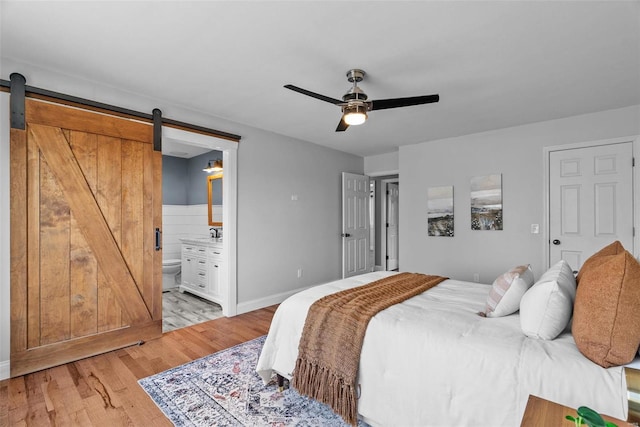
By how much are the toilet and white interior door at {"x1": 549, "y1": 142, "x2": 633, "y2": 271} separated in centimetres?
555

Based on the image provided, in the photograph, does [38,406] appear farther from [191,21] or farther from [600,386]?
[600,386]

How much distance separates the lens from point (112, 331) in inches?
117

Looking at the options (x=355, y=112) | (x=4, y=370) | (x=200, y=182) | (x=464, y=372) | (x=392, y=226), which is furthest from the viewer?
(x=392, y=226)

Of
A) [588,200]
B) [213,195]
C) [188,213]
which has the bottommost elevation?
[188,213]

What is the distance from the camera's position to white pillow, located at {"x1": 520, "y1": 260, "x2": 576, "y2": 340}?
4.99 ft

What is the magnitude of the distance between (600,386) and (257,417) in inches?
70.5

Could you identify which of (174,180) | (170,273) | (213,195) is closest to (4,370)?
(170,273)

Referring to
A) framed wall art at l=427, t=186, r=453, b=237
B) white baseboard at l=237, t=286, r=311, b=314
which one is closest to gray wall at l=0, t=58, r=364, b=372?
white baseboard at l=237, t=286, r=311, b=314

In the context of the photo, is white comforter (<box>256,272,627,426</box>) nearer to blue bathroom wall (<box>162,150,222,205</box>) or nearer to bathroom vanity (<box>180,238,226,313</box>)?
bathroom vanity (<box>180,238,226,313</box>)

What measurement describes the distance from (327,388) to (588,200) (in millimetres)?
3818

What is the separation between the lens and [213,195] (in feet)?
18.5

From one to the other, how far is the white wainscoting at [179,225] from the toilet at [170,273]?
63cm

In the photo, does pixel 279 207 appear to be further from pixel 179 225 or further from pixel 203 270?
pixel 179 225

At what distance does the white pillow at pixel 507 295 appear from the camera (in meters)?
1.87
